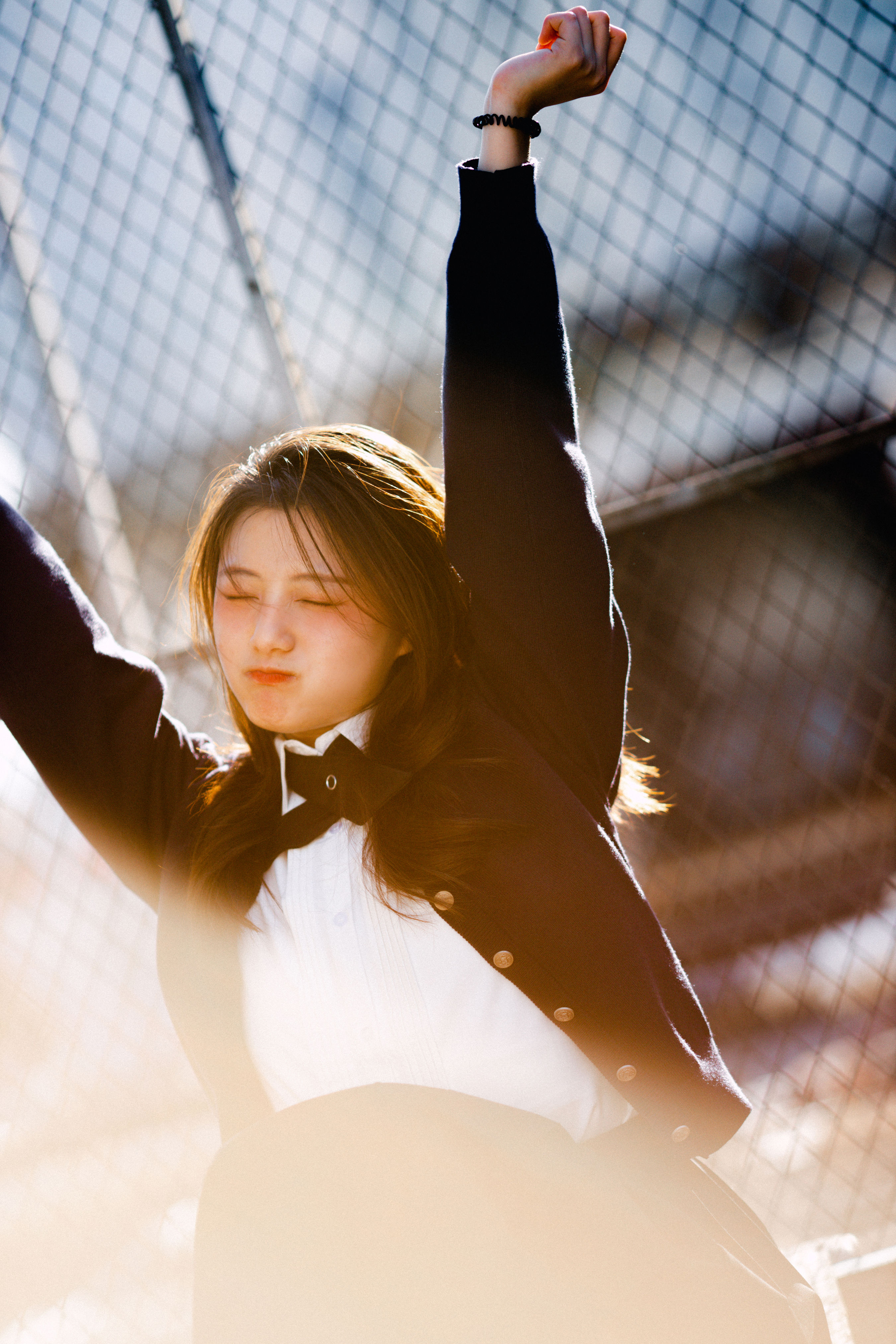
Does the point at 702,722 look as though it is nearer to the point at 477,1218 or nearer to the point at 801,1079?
the point at 477,1218

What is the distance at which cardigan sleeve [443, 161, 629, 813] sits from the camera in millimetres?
839

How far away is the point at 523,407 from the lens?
2.77ft

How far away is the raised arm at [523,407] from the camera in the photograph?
2.73 feet

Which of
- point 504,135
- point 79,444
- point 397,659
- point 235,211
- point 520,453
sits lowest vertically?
point 397,659

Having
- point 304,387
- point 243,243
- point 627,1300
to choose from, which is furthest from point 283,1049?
point 243,243

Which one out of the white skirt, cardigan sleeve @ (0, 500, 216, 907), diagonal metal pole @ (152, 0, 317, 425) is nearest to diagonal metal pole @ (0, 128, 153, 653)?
diagonal metal pole @ (152, 0, 317, 425)

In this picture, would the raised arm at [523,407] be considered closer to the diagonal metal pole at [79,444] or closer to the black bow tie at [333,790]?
the black bow tie at [333,790]

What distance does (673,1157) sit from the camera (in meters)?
0.87

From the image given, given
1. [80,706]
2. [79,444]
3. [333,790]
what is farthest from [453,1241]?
[79,444]

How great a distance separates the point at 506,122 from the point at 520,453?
32 cm

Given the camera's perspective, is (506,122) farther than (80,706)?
No

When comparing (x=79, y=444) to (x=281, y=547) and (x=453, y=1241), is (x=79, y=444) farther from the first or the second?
(x=453, y=1241)

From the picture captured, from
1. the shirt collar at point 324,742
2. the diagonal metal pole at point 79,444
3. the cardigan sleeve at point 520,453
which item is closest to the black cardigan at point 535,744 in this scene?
the cardigan sleeve at point 520,453

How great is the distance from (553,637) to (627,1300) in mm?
619
